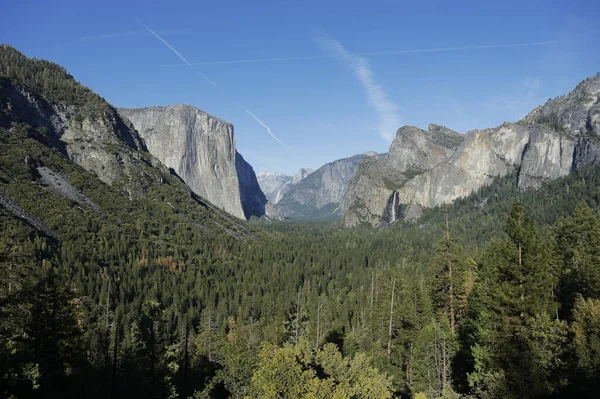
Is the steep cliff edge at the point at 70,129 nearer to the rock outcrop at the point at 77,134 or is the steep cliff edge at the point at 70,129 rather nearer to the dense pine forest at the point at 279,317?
the rock outcrop at the point at 77,134

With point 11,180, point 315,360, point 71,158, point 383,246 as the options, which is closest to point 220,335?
point 315,360

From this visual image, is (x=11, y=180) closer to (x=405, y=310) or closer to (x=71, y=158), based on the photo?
(x=71, y=158)

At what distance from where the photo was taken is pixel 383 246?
184 m

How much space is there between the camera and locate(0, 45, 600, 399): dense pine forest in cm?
2550

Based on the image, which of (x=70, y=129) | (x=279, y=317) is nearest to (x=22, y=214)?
(x=279, y=317)

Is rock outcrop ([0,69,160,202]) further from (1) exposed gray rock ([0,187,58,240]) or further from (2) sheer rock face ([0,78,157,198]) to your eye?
(1) exposed gray rock ([0,187,58,240])

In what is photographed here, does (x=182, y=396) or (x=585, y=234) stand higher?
(x=585, y=234)

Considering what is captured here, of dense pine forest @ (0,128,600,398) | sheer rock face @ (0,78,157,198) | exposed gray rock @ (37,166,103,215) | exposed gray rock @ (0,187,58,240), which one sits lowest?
dense pine forest @ (0,128,600,398)

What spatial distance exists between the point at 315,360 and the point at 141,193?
166605 millimetres

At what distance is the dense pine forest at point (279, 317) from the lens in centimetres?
2550

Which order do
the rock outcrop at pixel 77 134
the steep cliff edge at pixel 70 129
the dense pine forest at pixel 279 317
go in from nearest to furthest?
the dense pine forest at pixel 279 317 → the rock outcrop at pixel 77 134 → the steep cliff edge at pixel 70 129

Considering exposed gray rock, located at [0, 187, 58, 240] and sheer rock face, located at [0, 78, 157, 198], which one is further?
sheer rock face, located at [0, 78, 157, 198]

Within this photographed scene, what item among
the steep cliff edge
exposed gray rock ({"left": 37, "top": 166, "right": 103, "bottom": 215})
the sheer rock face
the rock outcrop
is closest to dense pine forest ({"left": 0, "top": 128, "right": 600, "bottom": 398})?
exposed gray rock ({"left": 37, "top": 166, "right": 103, "bottom": 215})

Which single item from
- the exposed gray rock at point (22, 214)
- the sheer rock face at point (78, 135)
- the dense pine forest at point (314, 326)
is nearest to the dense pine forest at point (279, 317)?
the dense pine forest at point (314, 326)
